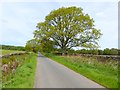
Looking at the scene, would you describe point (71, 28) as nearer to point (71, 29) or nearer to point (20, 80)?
point (71, 29)

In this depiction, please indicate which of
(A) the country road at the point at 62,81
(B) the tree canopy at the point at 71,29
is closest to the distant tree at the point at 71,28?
(B) the tree canopy at the point at 71,29

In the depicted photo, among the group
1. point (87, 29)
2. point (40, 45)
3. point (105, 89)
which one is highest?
point (87, 29)

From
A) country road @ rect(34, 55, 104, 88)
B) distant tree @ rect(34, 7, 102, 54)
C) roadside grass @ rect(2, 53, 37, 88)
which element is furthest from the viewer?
distant tree @ rect(34, 7, 102, 54)

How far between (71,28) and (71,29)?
253 mm

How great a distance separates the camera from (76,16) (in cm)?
6488

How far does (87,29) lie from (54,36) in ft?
28.3

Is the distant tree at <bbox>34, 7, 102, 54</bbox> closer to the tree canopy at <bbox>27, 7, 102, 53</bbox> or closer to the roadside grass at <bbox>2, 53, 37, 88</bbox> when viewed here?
the tree canopy at <bbox>27, 7, 102, 53</bbox>

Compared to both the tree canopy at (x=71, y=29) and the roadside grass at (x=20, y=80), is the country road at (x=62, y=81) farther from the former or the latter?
the tree canopy at (x=71, y=29)

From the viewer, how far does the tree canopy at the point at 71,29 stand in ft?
211

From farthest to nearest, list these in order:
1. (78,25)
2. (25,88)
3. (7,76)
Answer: (78,25)
(7,76)
(25,88)

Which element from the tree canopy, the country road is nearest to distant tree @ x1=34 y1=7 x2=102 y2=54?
the tree canopy

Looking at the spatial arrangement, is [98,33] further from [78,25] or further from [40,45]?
[40,45]

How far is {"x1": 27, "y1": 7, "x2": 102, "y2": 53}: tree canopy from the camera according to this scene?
64312 mm

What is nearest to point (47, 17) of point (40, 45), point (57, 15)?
point (57, 15)
